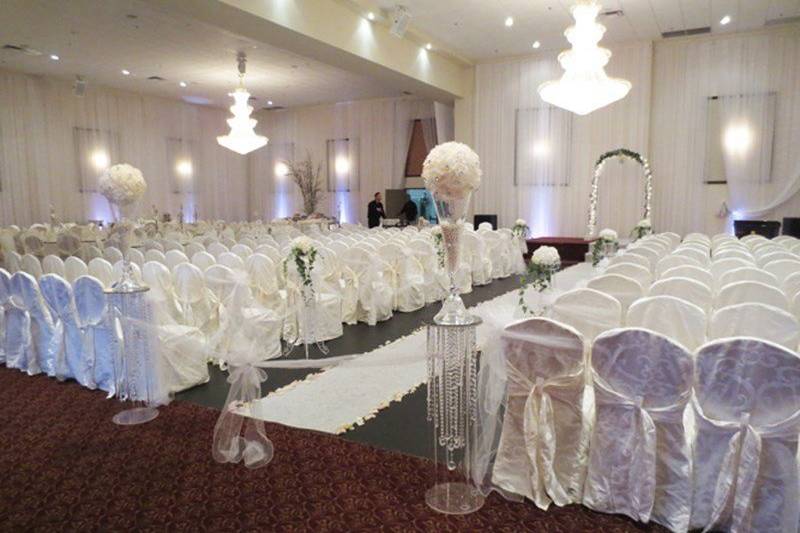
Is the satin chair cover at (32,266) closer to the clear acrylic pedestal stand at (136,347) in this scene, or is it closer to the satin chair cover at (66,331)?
the satin chair cover at (66,331)

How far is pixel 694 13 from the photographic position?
422 inches

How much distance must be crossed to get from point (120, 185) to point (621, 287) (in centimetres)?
375

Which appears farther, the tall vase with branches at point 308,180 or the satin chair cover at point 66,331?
the tall vase with branches at point 308,180

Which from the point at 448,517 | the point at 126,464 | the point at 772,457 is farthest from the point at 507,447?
the point at 126,464

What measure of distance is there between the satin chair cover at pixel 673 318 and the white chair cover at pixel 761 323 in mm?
111

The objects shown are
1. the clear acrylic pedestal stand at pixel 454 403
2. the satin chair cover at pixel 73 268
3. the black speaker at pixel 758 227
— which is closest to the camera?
the clear acrylic pedestal stand at pixel 454 403

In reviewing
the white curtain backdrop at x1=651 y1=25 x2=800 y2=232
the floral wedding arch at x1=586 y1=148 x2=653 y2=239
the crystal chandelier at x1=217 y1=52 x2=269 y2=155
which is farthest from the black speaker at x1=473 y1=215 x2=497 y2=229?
the crystal chandelier at x1=217 y1=52 x2=269 y2=155

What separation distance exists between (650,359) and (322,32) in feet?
27.7

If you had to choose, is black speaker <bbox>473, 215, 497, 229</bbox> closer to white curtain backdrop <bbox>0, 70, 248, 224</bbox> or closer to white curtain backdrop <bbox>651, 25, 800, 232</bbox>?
white curtain backdrop <bbox>651, 25, 800, 232</bbox>

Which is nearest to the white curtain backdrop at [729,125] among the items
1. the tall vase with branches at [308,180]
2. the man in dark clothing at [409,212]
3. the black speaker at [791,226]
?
the black speaker at [791,226]

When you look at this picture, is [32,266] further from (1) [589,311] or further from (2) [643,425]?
(2) [643,425]

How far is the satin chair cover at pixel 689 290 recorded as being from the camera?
12.1ft

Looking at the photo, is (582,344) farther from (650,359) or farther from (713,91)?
(713,91)

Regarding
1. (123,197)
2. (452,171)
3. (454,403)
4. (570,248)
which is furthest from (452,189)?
(570,248)
